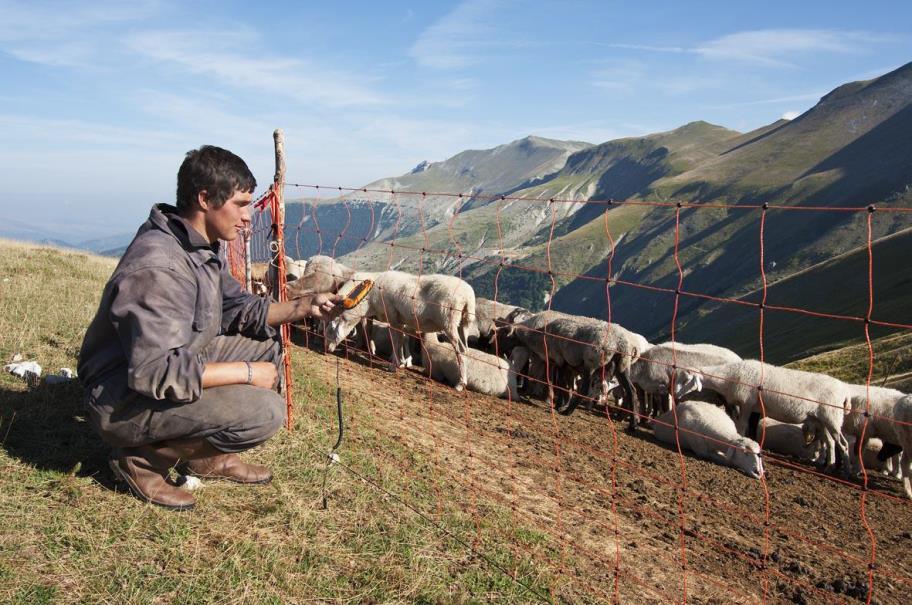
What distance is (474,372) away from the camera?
11.2m

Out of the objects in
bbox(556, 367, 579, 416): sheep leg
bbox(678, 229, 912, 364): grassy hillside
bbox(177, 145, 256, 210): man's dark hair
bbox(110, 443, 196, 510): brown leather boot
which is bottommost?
bbox(678, 229, 912, 364): grassy hillside

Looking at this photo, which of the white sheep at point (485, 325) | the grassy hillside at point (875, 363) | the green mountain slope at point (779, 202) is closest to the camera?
the white sheep at point (485, 325)

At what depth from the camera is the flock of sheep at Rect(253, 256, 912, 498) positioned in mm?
9344

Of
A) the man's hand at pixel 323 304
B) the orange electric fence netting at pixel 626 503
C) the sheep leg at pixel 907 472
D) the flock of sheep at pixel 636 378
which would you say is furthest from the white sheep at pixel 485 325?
the man's hand at pixel 323 304

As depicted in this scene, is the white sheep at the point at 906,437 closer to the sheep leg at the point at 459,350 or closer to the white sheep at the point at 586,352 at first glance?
the white sheep at the point at 586,352

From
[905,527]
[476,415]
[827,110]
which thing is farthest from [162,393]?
[827,110]

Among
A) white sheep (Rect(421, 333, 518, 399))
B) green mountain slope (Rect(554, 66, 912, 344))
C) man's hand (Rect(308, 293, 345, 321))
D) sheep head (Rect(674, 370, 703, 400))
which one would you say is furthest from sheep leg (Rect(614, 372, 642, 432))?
green mountain slope (Rect(554, 66, 912, 344))

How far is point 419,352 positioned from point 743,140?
215069 millimetres

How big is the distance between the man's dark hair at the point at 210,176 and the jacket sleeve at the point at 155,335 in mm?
564

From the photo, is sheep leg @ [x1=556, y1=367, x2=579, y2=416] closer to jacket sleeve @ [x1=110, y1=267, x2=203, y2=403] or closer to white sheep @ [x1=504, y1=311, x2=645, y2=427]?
white sheep @ [x1=504, y1=311, x2=645, y2=427]

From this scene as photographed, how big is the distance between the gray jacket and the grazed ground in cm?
231

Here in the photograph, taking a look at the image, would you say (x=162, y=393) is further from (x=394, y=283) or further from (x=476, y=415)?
→ (x=394, y=283)

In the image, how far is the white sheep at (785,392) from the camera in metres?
9.39

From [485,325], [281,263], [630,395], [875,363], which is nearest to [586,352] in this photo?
[630,395]
